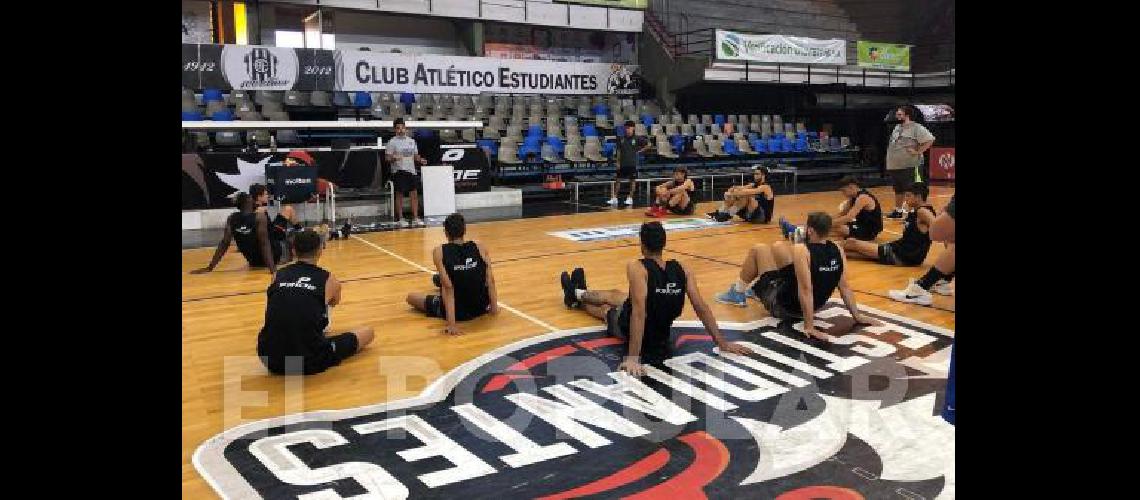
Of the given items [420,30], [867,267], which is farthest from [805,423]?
[420,30]

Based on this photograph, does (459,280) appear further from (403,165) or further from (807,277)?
(403,165)

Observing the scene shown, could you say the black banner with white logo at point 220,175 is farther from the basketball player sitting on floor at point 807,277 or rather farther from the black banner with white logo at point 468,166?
the basketball player sitting on floor at point 807,277

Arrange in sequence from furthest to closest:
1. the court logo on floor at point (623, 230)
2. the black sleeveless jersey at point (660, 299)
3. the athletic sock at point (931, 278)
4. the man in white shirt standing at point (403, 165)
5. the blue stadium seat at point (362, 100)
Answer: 1. the blue stadium seat at point (362, 100)
2. the man in white shirt standing at point (403, 165)
3. the court logo on floor at point (623, 230)
4. the athletic sock at point (931, 278)
5. the black sleeveless jersey at point (660, 299)

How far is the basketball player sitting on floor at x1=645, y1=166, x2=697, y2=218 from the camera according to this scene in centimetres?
1299

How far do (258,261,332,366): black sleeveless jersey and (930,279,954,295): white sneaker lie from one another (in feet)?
16.3

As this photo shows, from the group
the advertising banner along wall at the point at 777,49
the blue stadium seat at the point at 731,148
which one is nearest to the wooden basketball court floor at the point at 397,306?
the blue stadium seat at the point at 731,148

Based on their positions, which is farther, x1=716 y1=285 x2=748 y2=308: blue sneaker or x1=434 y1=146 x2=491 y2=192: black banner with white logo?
x1=434 y1=146 x2=491 y2=192: black banner with white logo

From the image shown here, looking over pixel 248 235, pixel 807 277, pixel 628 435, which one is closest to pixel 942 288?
pixel 807 277

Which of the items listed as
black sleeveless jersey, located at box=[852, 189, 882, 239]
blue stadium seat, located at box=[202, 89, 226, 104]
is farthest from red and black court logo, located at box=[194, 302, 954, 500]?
blue stadium seat, located at box=[202, 89, 226, 104]

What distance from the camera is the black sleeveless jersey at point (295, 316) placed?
4836 millimetres

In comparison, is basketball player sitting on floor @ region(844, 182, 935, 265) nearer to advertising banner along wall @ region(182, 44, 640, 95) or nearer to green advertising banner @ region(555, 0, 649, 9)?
advertising banner along wall @ region(182, 44, 640, 95)

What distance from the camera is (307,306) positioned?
191 inches

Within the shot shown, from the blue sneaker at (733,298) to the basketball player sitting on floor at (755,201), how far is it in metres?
5.15
